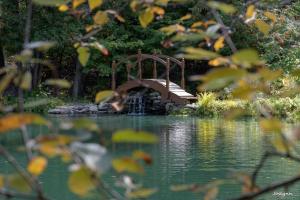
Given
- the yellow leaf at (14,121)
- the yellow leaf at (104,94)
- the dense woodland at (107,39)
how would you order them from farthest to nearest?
the dense woodland at (107,39) < the yellow leaf at (104,94) < the yellow leaf at (14,121)

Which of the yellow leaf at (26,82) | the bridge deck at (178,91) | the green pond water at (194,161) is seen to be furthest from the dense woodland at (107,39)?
the yellow leaf at (26,82)

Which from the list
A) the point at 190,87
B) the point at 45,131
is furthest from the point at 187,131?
the point at 190,87

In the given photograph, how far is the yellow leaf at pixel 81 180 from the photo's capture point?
742 millimetres

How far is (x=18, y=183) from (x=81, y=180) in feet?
0.26

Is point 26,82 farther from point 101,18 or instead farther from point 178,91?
point 178,91

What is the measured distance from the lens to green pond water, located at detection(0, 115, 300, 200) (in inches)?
230

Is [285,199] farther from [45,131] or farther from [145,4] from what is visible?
[45,131]

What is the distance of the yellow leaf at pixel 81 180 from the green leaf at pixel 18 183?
0.06m

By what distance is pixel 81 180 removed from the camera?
747 millimetres

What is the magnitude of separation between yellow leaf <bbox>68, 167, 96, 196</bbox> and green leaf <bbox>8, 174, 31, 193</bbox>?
0.06 m

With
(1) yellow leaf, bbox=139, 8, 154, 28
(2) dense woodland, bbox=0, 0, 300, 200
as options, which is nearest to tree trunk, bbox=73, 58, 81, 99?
(2) dense woodland, bbox=0, 0, 300, 200

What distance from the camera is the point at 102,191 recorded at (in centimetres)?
84

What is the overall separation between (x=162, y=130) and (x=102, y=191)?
415 inches

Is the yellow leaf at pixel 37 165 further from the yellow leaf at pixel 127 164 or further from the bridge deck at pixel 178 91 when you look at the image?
the bridge deck at pixel 178 91
